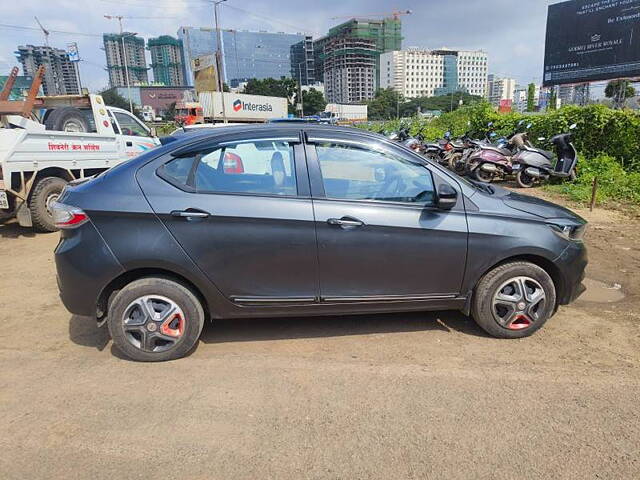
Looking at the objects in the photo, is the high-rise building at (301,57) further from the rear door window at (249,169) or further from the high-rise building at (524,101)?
the rear door window at (249,169)

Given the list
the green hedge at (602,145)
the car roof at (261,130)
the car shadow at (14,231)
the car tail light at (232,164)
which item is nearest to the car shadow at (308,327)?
the car tail light at (232,164)

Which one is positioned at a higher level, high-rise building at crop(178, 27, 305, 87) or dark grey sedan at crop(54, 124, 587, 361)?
high-rise building at crop(178, 27, 305, 87)

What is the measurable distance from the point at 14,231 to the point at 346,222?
6.99 m

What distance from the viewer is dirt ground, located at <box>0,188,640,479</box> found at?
7.75ft

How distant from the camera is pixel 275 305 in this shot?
11.0 ft

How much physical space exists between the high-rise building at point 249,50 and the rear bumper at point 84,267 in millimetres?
53801

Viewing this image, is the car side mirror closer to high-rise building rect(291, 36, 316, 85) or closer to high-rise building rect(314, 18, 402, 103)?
high-rise building rect(291, 36, 316, 85)

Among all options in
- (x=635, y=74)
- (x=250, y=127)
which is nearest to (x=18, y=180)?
(x=250, y=127)

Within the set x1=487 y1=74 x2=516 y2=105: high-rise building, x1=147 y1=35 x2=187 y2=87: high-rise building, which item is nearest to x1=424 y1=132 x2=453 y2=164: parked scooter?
x1=147 y1=35 x2=187 y2=87: high-rise building

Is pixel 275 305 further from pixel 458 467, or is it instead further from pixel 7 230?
pixel 7 230

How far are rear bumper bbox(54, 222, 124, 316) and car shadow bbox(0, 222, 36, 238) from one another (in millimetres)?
5066

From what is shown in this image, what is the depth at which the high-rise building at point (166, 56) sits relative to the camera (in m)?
74.8

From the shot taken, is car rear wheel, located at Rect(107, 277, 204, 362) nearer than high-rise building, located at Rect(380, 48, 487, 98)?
Yes

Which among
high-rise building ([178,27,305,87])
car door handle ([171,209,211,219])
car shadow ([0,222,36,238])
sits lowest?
car shadow ([0,222,36,238])
